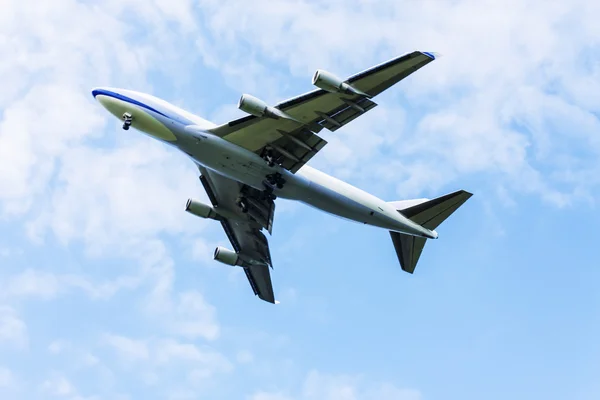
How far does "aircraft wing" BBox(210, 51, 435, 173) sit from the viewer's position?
42.9 meters

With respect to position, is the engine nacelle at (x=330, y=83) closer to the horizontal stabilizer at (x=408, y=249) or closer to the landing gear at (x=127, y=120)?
the landing gear at (x=127, y=120)

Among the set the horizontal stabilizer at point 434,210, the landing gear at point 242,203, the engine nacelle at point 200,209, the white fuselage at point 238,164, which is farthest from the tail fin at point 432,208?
the engine nacelle at point 200,209

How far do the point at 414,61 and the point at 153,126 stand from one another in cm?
1632

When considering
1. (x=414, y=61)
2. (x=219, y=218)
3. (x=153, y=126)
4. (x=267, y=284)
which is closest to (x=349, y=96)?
(x=414, y=61)

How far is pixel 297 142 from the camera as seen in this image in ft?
158

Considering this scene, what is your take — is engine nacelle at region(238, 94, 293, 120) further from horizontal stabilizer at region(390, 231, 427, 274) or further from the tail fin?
horizontal stabilizer at region(390, 231, 427, 274)

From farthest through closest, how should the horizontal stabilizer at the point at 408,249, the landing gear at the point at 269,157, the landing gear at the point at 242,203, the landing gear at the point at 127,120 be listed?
1. the landing gear at the point at 242,203
2. the horizontal stabilizer at the point at 408,249
3. the landing gear at the point at 269,157
4. the landing gear at the point at 127,120

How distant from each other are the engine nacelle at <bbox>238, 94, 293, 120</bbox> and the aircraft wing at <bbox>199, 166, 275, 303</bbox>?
342 inches

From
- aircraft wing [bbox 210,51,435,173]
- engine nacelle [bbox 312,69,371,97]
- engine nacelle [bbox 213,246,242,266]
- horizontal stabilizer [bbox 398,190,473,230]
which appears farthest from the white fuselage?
engine nacelle [bbox 213,246,242,266]

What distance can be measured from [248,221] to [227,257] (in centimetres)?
394

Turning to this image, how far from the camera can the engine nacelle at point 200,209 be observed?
57.1m

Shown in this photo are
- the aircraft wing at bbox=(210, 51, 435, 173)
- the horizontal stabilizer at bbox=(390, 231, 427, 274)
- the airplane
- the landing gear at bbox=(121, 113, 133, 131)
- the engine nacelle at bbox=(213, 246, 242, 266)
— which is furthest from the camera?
the engine nacelle at bbox=(213, 246, 242, 266)

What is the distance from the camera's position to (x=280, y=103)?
152 feet

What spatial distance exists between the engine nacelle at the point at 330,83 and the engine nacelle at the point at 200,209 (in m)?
17.5
